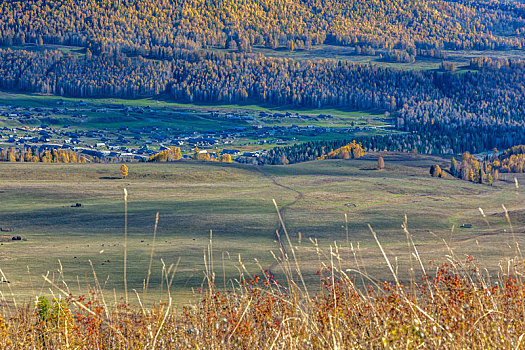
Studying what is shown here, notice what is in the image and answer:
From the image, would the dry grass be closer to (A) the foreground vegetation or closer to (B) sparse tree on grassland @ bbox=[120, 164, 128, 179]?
(A) the foreground vegetation

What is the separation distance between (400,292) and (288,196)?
118 m

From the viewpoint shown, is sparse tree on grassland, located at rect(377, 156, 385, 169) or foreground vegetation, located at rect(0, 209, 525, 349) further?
sparse tree on grassland, located at rect(377, 156, 385, 169)

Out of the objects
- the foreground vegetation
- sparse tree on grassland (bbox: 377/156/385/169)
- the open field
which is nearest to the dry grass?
the foreground vegetation

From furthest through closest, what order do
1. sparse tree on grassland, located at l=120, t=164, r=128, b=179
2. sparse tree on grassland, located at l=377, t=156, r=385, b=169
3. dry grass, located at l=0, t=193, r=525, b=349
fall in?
sparse tree on grassland, located at l=377, t=156, r=385, b=169 < sparse tree on grassland, located at l=120, t=164, r=128, b=179 < dry grass, located at l=0, t=193, r=525, b=349

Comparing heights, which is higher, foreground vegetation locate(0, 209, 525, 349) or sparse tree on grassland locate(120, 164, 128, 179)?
foreground vegetation locate(0, 209, 525, 349)

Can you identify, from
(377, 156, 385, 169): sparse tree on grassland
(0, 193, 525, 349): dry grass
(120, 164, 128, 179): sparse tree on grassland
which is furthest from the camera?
(377, 156, 385, 169): sparse tree on grassland

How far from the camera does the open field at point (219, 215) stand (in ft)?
205

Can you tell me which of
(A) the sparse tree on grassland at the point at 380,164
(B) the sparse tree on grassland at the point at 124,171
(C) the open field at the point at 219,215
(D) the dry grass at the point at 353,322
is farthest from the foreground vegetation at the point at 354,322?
(A) the sparse tree on grassland at the point at 380,164

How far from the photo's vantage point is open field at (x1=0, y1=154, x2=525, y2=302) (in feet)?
205

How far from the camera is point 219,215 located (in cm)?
9994

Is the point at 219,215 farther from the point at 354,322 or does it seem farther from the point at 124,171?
the point at 354,322

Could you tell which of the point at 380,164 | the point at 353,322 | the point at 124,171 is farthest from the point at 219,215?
the point at 353,322

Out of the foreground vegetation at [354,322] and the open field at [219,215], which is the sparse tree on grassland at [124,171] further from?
the foreground vegetation at [354,322]

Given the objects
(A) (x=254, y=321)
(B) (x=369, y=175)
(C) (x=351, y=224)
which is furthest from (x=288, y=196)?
(A) (x=254, y=321)
